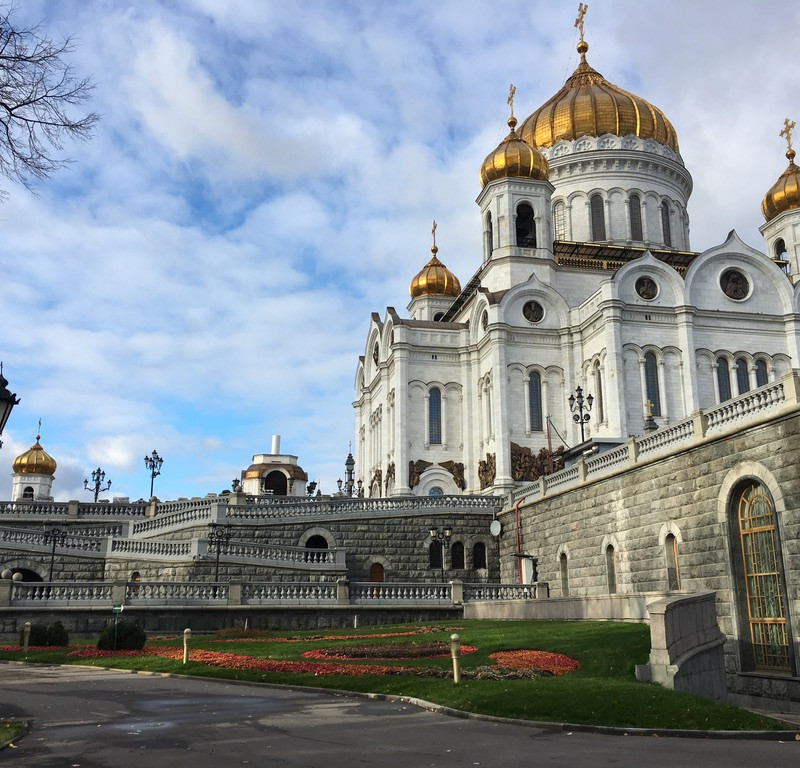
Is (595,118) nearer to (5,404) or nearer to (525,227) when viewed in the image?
(525,227)

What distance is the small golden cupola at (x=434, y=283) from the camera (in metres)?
68.2

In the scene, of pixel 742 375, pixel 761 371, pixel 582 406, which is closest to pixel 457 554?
pixel 582 406

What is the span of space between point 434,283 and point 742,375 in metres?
26.4

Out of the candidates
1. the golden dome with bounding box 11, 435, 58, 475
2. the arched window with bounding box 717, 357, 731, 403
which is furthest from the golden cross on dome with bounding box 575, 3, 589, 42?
the golden dome with bounding box 11, 435, 58, 475

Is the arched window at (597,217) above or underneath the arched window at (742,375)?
above

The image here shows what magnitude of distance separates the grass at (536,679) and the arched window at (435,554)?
13.0 meters

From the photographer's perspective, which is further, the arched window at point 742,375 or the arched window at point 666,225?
the arched window at point 666,225

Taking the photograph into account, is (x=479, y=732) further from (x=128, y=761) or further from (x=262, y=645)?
(x=262, y=645)

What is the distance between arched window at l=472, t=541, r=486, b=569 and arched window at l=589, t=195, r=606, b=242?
2803cm

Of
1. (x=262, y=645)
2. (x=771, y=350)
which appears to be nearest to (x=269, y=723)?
(x=262, y=645)

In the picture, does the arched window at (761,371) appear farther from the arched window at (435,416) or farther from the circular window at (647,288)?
the arched window at (435,416)

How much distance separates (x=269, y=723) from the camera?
11.8 metres

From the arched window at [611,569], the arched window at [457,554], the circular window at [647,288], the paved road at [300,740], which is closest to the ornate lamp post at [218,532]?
the arched window at [457,554]

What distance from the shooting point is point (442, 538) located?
36562 mm
